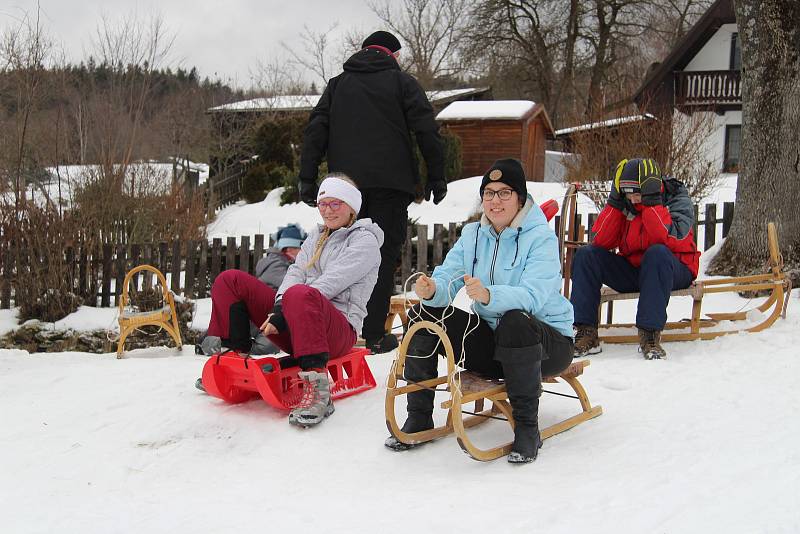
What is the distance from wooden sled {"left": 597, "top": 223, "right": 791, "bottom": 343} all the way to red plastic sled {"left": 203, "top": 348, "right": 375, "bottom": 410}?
73.1 inches

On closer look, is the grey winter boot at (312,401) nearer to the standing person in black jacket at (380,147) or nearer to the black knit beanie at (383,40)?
the standing person in black jacket at (380,147)

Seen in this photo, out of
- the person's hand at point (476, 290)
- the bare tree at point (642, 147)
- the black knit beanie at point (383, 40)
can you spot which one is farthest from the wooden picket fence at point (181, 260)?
the person's hand at point (476, 290)

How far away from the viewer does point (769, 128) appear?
6758 mm

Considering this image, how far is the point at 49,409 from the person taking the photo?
13.7ft

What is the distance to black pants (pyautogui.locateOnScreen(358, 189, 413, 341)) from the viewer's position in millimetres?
5191

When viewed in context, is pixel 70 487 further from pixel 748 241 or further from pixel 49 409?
pixel 748 241

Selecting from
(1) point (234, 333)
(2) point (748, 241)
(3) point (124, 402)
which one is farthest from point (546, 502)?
(2) point (748, 241)

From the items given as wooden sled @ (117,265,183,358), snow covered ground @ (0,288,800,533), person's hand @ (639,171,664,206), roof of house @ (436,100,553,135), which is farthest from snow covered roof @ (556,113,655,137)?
wooden sled @ (117,265,183,358)

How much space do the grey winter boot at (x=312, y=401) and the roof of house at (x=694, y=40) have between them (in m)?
22.1

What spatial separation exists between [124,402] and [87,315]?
13.5 ft

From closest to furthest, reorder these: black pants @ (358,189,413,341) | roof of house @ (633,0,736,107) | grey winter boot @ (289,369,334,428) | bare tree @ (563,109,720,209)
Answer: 1. grey winter boot @ (289,369,334,428)
2. black pants @ (358,189,413,341)
3. bare tree @ (563,109,720,209)
4. roof of house @ (633,0,736,107)

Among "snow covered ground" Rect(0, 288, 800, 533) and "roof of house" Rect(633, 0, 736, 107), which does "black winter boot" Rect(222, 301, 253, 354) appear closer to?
"snow covered ground" Rect(0, 288, 800, 533)

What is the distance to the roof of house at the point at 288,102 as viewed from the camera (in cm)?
2504

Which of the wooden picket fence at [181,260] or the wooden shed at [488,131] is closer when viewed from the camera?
the wooden picket fence at [181,260]
